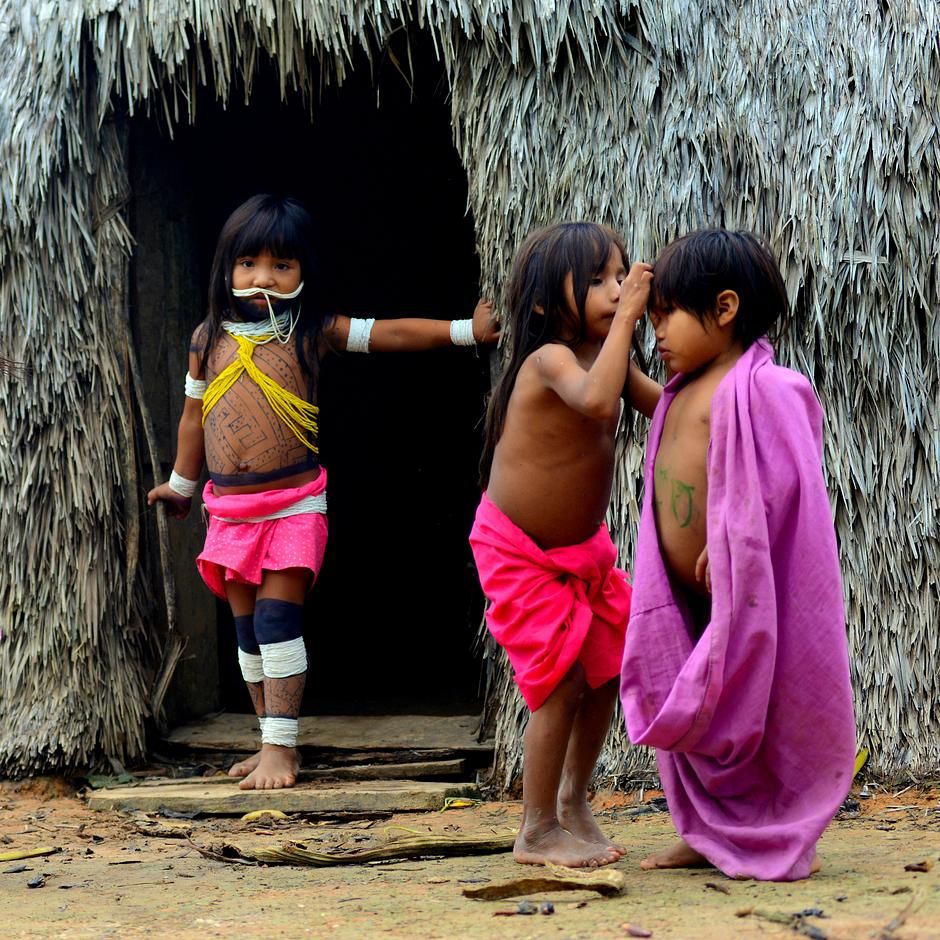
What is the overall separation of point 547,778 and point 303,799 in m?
1.20

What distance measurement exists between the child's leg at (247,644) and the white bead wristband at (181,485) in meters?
0.37

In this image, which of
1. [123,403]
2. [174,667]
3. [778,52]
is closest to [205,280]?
[123,403]

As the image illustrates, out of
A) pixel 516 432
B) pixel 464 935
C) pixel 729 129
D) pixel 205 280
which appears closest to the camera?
pixel 464 935

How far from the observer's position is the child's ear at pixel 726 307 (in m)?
2.48

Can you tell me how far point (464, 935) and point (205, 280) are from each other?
3.65 m

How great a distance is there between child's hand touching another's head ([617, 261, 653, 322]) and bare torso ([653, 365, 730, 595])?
0.65 ft

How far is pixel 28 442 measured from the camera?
4.02 meters

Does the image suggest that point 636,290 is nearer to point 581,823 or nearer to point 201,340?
point 581,823

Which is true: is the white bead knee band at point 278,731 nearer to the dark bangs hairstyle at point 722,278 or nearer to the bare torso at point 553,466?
the bare torso at point 553,466

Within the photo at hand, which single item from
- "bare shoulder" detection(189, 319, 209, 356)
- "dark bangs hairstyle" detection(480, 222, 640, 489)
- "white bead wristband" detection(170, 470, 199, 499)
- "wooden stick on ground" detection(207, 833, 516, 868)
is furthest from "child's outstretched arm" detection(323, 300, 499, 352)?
"wooden stick on ground" detection(207, 833, 516, 868)

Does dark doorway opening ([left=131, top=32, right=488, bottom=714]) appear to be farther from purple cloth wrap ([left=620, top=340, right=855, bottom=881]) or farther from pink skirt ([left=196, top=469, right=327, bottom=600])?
purple cloth wrap ([left=620, top=340, right=855, bottom=881])

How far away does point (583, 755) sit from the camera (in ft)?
9.43

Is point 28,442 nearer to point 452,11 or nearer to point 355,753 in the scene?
point 355,753

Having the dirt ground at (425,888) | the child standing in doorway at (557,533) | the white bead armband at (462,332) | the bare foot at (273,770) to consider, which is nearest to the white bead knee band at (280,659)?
the bare foot at (273,770)
